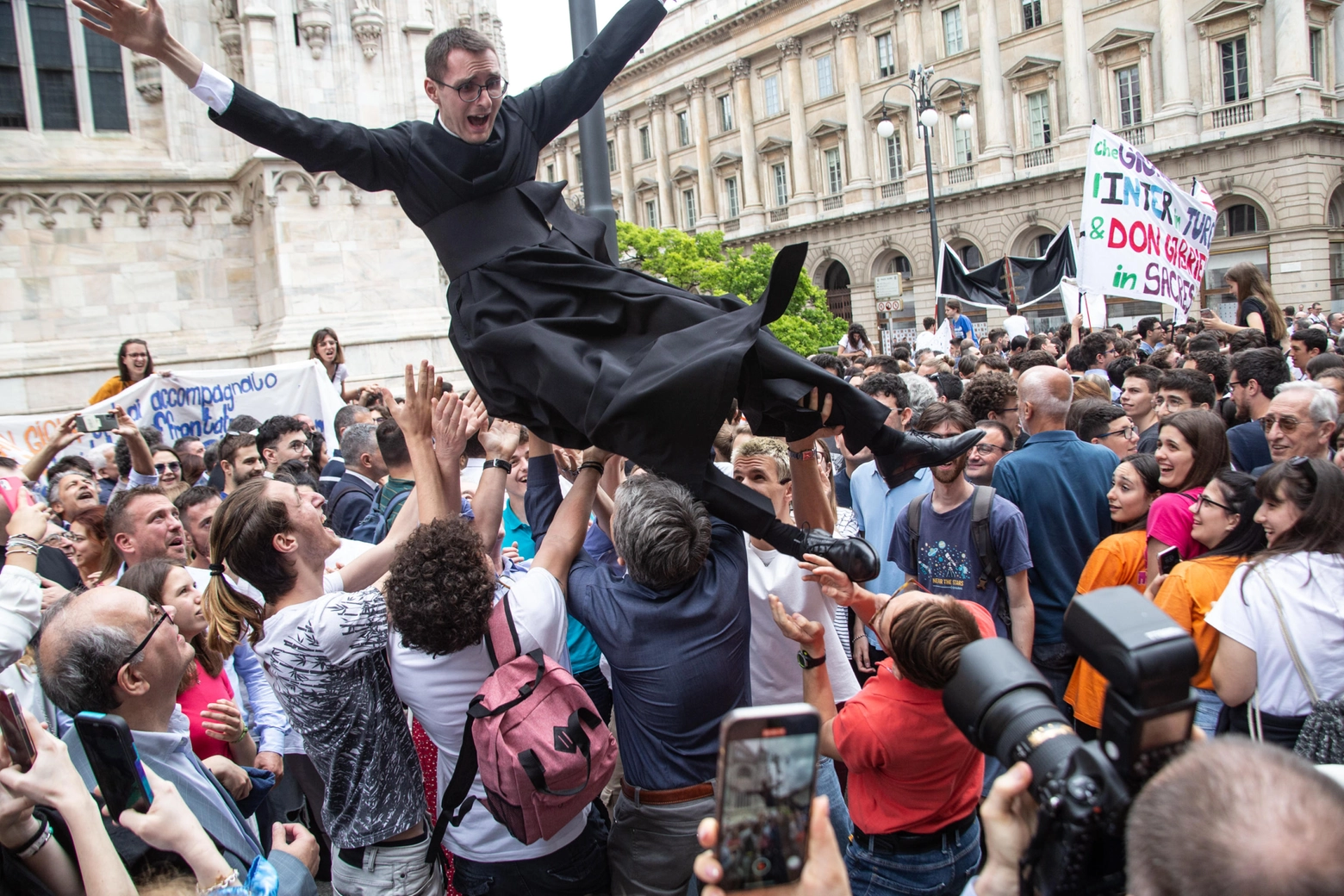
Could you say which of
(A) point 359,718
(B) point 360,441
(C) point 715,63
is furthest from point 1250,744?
(C) point 715,63

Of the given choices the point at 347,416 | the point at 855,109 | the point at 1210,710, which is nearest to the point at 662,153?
the point at 855,109

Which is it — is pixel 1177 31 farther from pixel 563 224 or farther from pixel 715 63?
pixel 563 224

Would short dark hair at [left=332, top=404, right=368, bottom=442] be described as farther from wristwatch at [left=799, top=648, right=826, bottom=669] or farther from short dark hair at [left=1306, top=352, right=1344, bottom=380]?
short dark hair at [left=1306, top=352, right=1344, bottom=380]

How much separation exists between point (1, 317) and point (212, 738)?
10431 mm

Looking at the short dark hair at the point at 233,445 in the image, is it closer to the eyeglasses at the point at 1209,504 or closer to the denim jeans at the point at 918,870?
the denim jeans at the point at 918,870

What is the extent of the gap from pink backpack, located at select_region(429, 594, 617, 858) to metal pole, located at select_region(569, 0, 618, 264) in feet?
6.46

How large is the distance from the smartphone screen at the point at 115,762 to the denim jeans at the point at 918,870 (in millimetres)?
1815

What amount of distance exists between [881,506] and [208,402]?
6611mm

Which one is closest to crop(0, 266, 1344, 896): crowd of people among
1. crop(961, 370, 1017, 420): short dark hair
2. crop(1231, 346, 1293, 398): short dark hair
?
crop(961, 370, 1017, 420): short dark hair

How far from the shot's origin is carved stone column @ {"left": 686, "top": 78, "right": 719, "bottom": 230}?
1864 inches

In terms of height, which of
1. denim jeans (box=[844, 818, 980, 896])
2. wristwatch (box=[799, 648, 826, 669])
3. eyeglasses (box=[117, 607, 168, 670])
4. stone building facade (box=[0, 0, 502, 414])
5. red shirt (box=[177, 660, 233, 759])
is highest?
stone building facade (box=[0, 0, 502, 414])

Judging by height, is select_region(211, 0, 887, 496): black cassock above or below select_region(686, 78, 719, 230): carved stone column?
below

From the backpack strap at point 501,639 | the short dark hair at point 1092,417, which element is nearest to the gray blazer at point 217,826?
the backpack strap at point 501,639

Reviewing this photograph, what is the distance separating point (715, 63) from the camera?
46.2 metres
